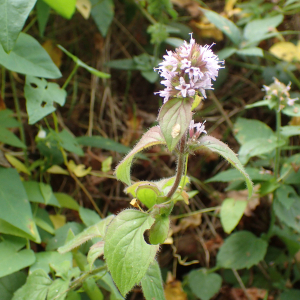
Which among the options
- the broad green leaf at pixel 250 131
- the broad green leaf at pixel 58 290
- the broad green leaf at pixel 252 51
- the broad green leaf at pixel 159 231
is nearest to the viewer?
the broad green leaf at pixel 159 231

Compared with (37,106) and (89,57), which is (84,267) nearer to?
(37,106)

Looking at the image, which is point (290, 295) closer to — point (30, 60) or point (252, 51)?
point (252, 51)

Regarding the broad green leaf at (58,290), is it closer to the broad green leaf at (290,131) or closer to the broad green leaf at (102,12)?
the broad green leaf at (290,131)

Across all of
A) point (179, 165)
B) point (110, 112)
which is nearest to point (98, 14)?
point (110, 112)

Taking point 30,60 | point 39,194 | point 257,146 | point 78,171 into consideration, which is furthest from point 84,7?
point 257,146

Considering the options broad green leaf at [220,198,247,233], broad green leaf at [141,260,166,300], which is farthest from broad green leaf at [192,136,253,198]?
broad green leaf at [220,198,247,233]

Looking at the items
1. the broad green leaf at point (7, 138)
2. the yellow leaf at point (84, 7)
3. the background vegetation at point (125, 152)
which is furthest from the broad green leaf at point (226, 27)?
the broad green leaf at point (7, 138)
